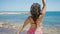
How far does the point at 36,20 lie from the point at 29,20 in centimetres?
6

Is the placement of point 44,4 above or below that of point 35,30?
above

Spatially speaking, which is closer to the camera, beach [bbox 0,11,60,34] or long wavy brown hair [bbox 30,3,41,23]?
long wavy brown hair [bbox 30,3,41,23]

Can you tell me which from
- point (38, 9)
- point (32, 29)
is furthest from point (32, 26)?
point (38, 9)

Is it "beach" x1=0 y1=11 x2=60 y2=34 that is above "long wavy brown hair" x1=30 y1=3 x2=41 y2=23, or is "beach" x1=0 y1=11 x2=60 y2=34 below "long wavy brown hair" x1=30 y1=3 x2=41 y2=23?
below

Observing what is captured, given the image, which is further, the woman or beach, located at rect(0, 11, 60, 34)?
beach, located at rect(0, 11, 60, 34)

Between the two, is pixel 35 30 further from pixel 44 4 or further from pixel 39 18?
pixel 44 4

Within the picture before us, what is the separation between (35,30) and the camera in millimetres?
1535

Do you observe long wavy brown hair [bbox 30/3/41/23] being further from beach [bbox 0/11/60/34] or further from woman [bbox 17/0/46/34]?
beach [bbox 0/11/60/34]

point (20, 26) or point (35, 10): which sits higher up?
point (35, 10)

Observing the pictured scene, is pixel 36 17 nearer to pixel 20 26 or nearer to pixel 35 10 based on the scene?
pixel 35 10

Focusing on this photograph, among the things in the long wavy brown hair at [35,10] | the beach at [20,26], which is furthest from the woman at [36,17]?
the beach at [20,26]

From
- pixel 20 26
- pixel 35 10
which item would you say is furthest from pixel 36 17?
pixel 20 26

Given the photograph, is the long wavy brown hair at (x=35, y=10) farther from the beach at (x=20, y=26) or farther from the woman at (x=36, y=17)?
the beach at (x=20, y=26)

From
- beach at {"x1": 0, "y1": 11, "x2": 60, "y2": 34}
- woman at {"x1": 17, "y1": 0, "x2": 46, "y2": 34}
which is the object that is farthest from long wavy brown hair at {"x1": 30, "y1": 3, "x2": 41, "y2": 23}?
beach at {"x1": 0, "y1": 11, "x2": 60, "y2": 34}
